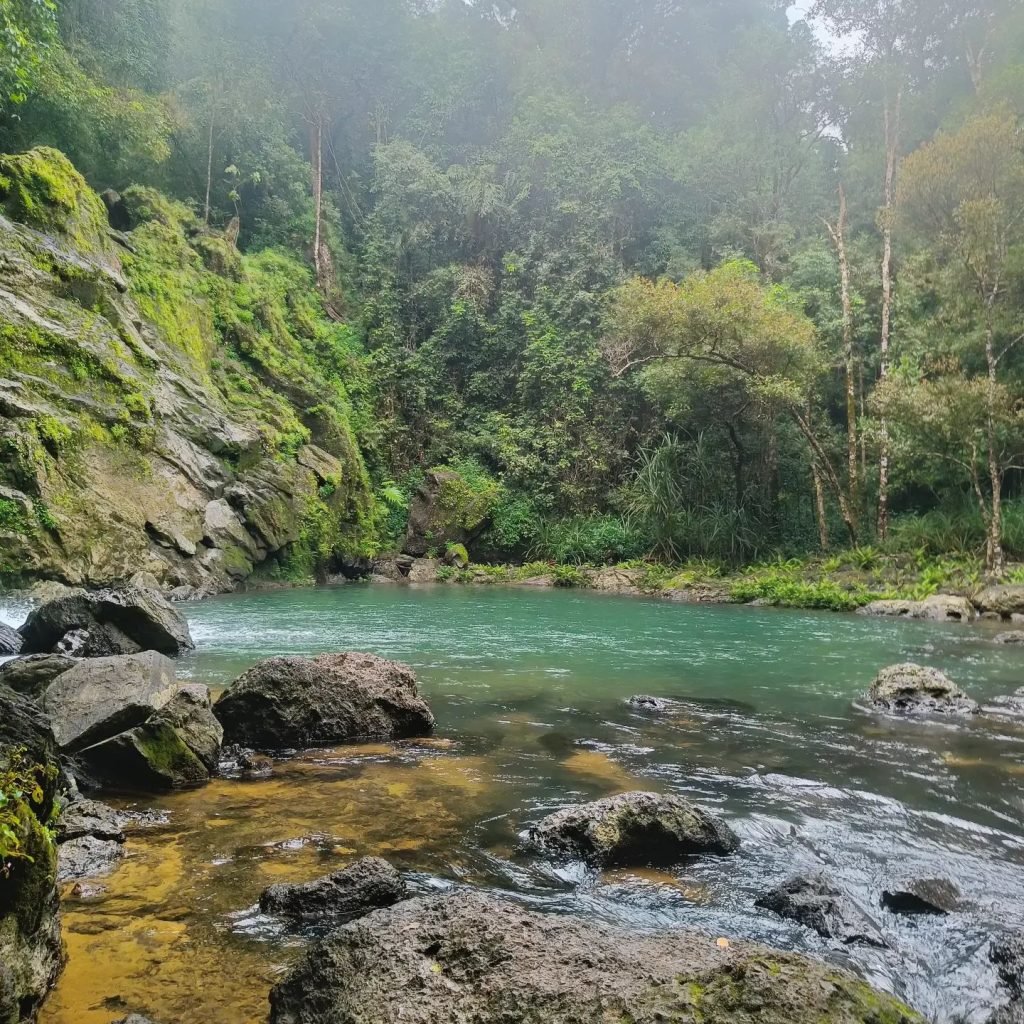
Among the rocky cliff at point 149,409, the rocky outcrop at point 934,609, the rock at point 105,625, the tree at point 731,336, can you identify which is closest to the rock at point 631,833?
the rock at point 105,625

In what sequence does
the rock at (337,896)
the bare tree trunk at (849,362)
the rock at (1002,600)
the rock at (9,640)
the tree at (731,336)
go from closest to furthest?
the rock at (337,896) → the rock at (9,640) → the rock at (1002,600) → the tree at (731,336) → the bare tree trunk at (849,362)

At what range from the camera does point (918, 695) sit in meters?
7.52

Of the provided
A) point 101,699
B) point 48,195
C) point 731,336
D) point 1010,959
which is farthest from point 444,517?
point 1010,959

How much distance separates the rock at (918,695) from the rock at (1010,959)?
4.72 metres

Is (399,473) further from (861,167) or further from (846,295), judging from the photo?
(861,167)

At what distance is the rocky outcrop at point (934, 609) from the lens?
48.9ft

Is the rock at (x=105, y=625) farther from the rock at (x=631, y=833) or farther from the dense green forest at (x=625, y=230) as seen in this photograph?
the dense green forest at (x=625, y=230)

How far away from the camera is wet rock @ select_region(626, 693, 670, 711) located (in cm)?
740

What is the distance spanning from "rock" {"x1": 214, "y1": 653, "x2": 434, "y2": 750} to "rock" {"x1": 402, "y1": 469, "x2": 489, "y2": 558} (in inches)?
794

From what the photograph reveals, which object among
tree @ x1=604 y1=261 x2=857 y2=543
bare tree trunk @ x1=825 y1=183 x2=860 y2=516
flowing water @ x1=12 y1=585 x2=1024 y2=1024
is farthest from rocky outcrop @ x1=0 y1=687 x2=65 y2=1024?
bare tree trunk @ x1=825 y1=183 x2=860 y2=516

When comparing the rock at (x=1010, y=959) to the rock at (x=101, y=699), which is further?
the rock at (x=101, y=699)

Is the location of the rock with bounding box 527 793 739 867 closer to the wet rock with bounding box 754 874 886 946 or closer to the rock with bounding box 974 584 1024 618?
the wet rock with bounding box 754 874 886 946

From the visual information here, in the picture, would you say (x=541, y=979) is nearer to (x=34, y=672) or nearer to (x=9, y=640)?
(x=34, y=672)

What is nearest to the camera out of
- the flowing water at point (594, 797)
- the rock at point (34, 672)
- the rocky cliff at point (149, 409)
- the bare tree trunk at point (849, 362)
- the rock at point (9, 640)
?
the flowing water at point (594, 797)
